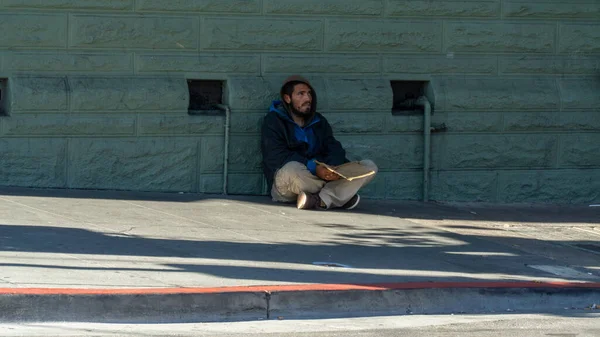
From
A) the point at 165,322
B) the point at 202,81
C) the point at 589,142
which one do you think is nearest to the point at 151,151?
the point at 202,81

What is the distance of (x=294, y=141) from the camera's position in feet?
36.9

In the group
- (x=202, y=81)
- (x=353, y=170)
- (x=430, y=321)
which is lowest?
(x=430, y=321)

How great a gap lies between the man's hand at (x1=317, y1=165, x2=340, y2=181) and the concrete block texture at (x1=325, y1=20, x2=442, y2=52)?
172 cm

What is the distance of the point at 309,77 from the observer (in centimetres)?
1184

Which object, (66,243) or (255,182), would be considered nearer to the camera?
(66,243)

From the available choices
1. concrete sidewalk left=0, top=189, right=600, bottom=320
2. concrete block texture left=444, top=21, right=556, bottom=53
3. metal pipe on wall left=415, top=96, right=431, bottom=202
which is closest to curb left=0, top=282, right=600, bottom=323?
concrete sidewalk left=0, top=189, right=600, bottom=320

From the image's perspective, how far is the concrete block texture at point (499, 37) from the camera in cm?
1230

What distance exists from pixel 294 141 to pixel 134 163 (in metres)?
1.69

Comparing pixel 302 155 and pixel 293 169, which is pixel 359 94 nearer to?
pixel 302 155

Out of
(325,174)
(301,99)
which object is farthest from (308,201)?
(301,99)

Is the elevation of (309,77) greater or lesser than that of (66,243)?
greater

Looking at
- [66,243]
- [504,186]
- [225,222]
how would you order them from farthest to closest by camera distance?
[504,186] → [225,222] → [66,243]

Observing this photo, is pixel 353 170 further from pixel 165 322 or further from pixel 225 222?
pixel 165 322

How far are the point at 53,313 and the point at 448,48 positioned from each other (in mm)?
6858
